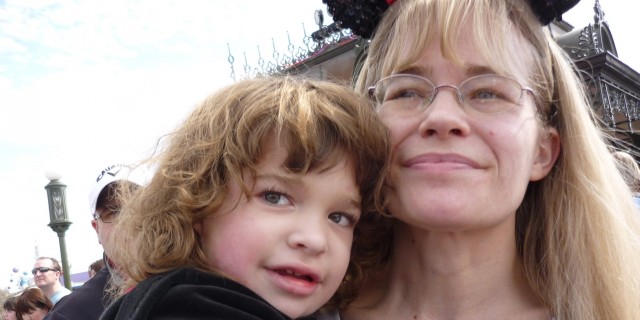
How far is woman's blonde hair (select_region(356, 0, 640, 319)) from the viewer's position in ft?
5.40

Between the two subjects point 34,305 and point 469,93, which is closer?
point 469,93

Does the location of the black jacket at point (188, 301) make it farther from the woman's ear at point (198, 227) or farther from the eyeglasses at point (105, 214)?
the eyeglasses at point (105, 214)

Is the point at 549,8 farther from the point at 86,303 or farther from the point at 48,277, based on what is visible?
the point at 48,277

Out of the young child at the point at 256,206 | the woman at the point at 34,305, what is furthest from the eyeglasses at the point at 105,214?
the woman at the point at 34,305

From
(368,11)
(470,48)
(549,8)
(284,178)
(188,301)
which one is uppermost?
(368,11)

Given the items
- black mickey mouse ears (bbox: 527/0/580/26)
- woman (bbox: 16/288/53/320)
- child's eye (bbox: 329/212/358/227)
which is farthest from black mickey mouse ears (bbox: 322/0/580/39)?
woman (bbox: 16/288/53/320)

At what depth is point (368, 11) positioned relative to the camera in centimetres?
194

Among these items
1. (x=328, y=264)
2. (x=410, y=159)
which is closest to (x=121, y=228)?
(x=328, y=264)

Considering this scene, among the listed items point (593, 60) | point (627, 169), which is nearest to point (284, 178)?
point (627, 169)

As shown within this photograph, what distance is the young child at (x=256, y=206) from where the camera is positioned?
1443mm

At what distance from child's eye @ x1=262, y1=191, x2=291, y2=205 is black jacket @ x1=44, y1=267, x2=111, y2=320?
73.8 inches

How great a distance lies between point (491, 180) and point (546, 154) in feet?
1.10

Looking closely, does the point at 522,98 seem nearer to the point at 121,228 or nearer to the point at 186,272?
the point at 186,272

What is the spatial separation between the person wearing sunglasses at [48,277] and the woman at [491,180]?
207 inches
